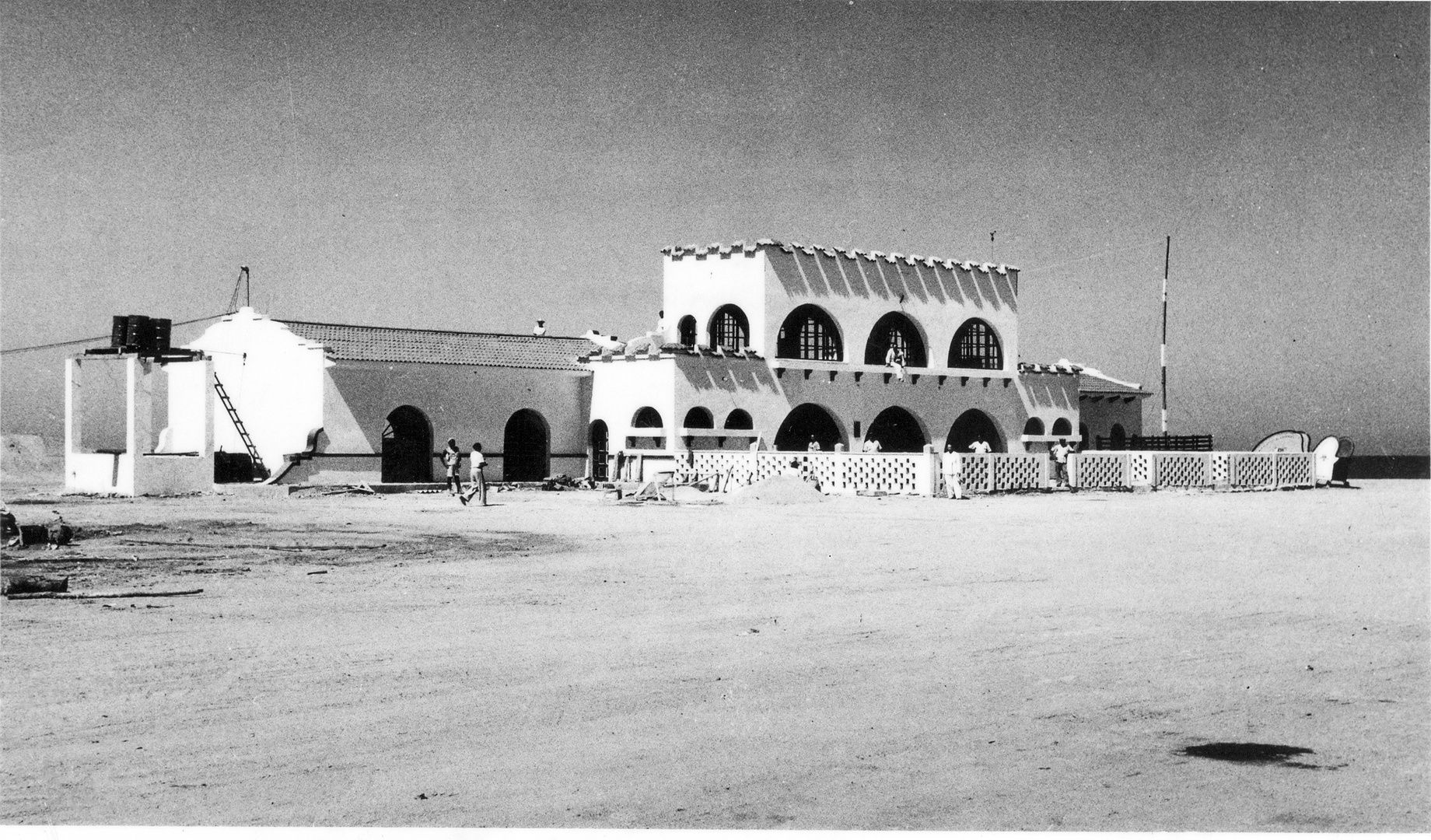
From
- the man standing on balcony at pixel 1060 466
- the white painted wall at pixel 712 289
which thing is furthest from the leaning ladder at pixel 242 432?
the man standing on balcony at pixel 1060 466

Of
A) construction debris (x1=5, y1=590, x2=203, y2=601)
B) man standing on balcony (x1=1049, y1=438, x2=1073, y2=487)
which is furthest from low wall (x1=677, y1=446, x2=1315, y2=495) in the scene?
construction debris (x1=5, y1=590, x2=203, y2=601)

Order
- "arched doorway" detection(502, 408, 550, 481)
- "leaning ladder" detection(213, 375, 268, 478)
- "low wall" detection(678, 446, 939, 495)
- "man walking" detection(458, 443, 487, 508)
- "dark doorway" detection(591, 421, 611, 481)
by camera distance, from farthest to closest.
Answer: "arched doorway" detection(502, 408, 550, 481) → "dark doorway" detection(591, 421, 611, 481) → "leaning ladder" detection(213, 375, 268, 478) → "low wall" detection(678, 446, 939, 495) → "man walking" detection(458, 443, 487, 508)

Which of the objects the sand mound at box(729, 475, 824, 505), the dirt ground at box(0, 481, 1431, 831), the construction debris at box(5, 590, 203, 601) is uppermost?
the sand mound at box(729, 475, 824, 505)

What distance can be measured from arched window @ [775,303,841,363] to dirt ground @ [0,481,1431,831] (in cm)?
2009

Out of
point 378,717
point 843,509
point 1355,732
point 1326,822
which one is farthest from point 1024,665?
point 843,509

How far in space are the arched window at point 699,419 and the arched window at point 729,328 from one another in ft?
8.49

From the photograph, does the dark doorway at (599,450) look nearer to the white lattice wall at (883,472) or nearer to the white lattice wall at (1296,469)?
the white lattice wall at (883,472)

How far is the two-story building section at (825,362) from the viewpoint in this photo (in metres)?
32.8

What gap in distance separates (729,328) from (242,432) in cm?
1241

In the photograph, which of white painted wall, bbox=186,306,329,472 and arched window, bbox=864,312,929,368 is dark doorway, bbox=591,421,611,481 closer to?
white painted wall, bbox=186,306,329,472

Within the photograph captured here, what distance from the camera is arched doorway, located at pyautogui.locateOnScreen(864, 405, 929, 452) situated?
122ft

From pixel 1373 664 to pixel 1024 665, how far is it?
233cm

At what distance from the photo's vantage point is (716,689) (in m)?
7.76

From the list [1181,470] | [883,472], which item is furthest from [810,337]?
[1181,470]
